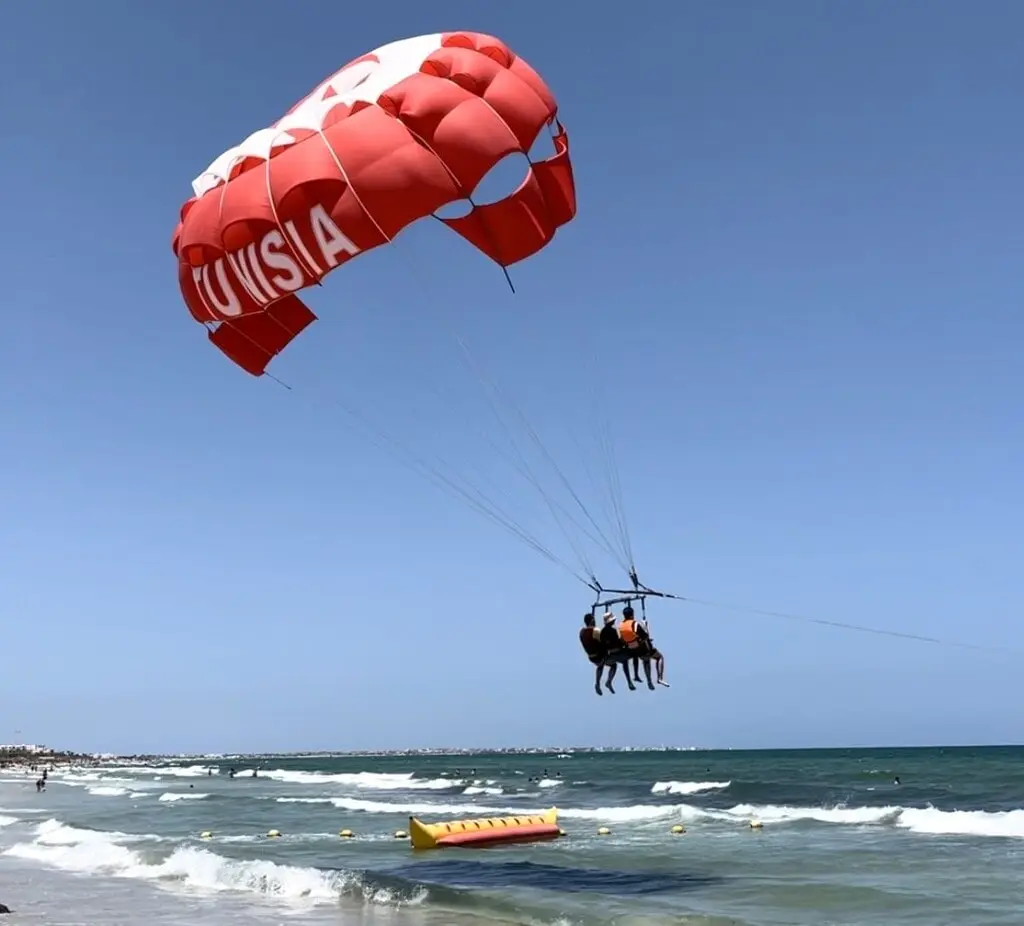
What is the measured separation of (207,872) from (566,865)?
619cm

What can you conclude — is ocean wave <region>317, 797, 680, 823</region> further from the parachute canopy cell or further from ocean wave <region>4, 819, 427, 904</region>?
the parachute canopy cell

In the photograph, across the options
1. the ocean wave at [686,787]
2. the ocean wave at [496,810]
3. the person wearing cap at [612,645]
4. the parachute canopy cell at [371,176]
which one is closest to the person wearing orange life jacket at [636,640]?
the person wearing cap at [612,645]

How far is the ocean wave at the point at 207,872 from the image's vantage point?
50.5 ft

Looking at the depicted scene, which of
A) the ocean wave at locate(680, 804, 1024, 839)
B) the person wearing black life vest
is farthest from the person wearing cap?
the ocean wave at locate(680, 804, 1024, 839)

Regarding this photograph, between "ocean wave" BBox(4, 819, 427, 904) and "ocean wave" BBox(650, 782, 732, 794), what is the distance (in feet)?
75.4

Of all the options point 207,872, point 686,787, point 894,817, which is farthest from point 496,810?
point 207,872

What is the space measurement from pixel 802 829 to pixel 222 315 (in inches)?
782

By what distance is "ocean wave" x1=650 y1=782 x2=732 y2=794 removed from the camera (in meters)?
40.5

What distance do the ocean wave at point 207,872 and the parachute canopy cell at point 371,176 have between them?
8686mm

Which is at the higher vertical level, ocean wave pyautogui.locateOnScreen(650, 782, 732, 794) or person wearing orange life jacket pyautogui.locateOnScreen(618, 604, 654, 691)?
person wearing orange life jacket pyautogui.locateOnScreen(618, 604, 654, 691)

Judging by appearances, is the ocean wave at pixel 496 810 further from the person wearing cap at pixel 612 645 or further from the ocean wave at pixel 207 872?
the person wearing cap at pixel 612 645

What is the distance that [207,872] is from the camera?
17.6m

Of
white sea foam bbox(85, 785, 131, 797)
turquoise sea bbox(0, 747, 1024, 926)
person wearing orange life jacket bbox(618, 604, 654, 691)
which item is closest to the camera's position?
person wearing orange life jacket bbox(618, 604, 654, 691)

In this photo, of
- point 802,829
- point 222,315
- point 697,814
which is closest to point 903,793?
point 697,814
